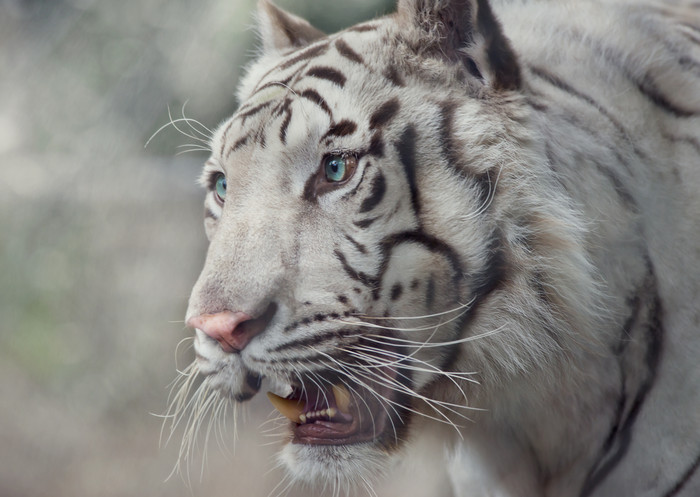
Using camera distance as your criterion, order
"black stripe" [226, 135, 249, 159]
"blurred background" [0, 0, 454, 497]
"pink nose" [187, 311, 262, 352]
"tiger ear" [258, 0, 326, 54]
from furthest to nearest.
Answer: "blurred background" [0, 0, 454, 497]
"tiger ear" [258, 0, 326, 54]
"black stripe" [226, 135, 249, 159]
"pink nose" [187, 311, 262, 352]

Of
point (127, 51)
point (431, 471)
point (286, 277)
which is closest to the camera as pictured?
point (286, 277)

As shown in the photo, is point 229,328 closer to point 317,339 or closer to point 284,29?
point 317,339

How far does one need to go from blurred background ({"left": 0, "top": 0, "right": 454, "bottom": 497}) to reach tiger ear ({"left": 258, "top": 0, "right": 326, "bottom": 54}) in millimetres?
152

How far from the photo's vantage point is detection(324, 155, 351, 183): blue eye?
2.31ft

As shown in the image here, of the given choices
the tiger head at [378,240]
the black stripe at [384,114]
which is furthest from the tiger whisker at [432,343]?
the black stripe at [384,114]

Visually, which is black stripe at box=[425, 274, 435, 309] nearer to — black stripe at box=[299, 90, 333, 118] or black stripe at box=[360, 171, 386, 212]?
black stripe at box=[360, 171, 386, 212]

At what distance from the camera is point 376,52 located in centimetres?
76

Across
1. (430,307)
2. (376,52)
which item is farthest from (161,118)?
(430,307)

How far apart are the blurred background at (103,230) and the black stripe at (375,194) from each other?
48 cm

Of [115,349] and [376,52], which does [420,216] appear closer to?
[376,52]

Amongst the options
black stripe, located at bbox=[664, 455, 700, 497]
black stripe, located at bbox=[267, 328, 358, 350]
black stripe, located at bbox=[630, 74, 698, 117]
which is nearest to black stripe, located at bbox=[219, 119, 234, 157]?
black stripe, located at bbox=[267, 328, 358, 350]

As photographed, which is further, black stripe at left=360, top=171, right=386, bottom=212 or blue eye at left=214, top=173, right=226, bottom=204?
blue eye at left=214, top=173, right=226, bottom=204

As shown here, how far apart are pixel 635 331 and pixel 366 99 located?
1.23ft

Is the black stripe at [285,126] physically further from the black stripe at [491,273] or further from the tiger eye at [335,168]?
the black stripe at [491,273]
